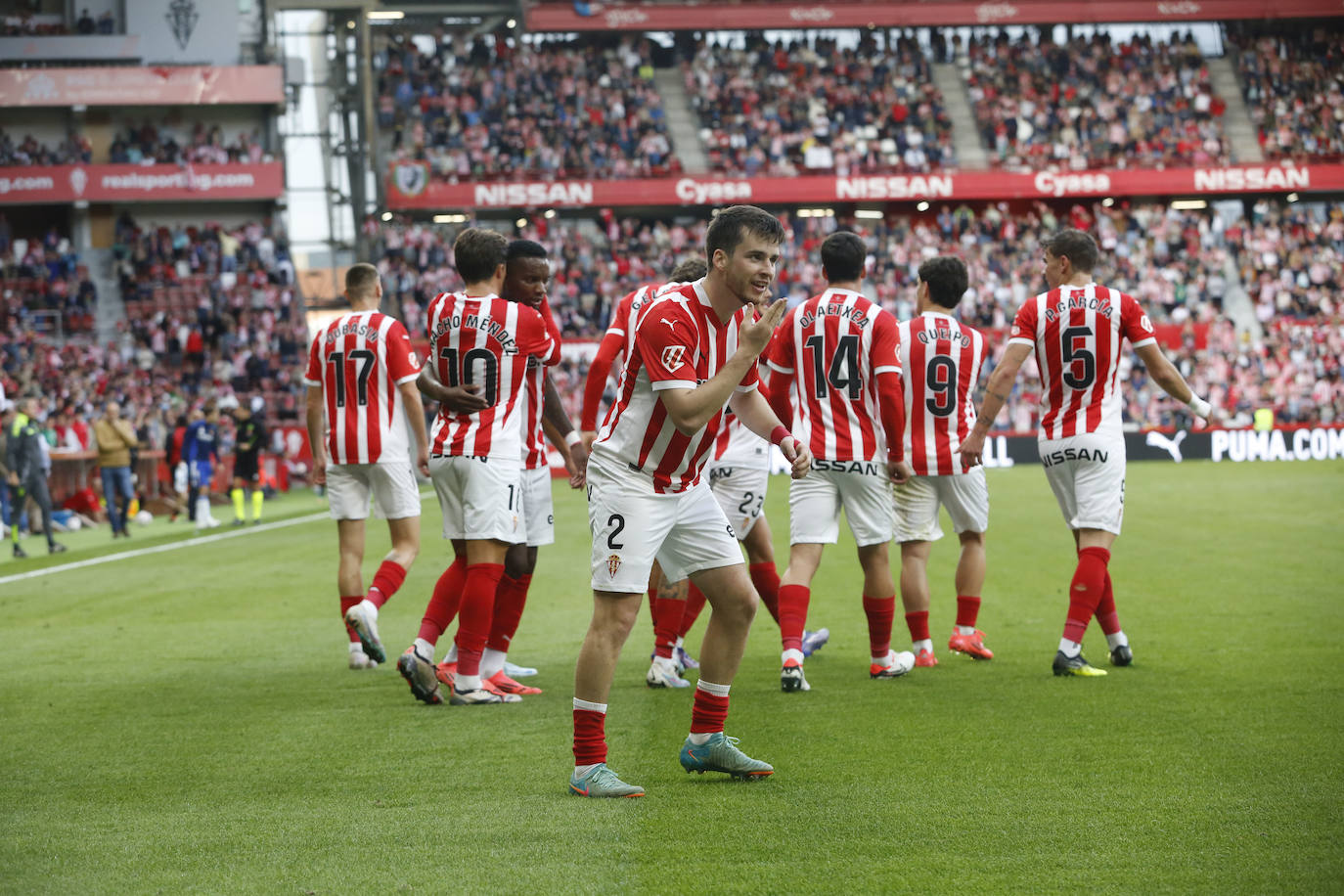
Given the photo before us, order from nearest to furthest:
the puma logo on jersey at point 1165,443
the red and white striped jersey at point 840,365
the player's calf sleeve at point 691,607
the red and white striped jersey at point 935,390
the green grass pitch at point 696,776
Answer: the green grass pitch at point 696,776 → the red and white striped jersey at point 840,365 → the player's calf sleeve at point 691,607 → the red and white striped jersey at point 935,390 → the puma logo on jersey at point 1165,443

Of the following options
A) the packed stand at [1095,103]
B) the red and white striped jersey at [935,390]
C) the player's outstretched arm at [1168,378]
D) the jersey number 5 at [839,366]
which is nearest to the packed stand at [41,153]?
the packed stand at [1095,103]

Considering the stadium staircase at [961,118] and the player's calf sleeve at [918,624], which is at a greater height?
the stadium staircase at [961,118]

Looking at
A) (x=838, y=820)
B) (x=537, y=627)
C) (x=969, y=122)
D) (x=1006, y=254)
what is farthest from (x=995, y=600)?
(x=969, y=122)

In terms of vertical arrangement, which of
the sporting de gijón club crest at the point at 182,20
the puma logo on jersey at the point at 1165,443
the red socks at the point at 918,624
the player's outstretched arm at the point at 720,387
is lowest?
the puma logo on jersey at the point at 1165,443

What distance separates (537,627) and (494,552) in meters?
2.94

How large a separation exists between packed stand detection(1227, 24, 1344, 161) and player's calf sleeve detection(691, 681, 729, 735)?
41688 millimetres

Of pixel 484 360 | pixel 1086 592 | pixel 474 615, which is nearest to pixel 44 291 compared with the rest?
pixel 484 360

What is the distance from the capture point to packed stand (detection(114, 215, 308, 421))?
34.0 metres

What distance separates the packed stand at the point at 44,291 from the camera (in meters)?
35.3

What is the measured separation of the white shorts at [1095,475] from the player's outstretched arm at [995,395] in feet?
1.42

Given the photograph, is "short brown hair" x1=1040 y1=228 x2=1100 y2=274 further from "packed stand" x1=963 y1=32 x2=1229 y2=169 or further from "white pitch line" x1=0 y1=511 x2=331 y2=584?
"packed stand" x1=963 y1=32 x2=1229 y2=169

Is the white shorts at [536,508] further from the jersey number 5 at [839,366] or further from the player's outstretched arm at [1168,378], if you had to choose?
the player's outstretched arm at [1168,378]

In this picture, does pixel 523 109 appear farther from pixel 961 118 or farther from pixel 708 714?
pixel 708 714

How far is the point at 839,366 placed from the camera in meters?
7.52
